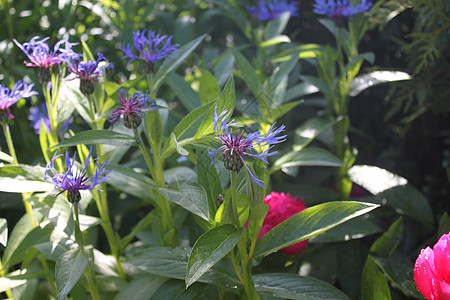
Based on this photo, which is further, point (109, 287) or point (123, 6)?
point (123, 6)

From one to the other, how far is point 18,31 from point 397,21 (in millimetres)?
1049

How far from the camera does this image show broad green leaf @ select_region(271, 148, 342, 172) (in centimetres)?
84

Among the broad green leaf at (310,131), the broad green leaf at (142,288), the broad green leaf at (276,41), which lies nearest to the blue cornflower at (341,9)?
the broad green leaf at (276,41)

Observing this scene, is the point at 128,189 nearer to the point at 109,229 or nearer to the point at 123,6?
the point at 109,229

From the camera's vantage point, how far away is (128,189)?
2.67ft

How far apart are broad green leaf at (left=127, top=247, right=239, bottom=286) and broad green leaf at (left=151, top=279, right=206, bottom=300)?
0.02 meters

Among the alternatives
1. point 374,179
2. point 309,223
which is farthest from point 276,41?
point 309,223

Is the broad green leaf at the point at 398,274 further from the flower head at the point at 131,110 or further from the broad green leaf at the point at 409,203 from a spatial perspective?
the flower head at the point at 131,110

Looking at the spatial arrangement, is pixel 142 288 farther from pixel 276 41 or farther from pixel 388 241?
pixel 276 41

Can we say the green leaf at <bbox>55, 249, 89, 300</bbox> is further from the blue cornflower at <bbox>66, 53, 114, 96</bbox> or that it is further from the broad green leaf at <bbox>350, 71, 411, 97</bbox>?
the broad green leaf at <bbox>350, 71, 411, 97</bbox>

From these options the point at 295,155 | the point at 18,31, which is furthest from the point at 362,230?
the point at 18,31

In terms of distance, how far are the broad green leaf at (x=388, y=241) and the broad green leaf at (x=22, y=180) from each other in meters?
0.56

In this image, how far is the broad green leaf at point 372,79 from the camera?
0.96m

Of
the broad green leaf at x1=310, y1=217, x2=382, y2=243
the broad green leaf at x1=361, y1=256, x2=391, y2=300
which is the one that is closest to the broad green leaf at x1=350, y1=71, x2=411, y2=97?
the broad green leaf at x1=310, y1=217, x2=382, y2=243
